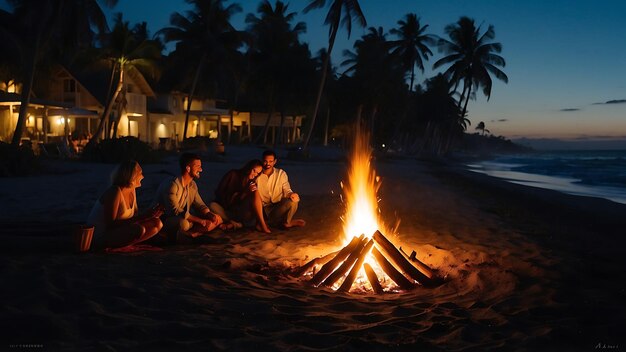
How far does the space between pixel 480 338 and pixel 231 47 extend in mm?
34978

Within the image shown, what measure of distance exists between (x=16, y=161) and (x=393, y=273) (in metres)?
12.5

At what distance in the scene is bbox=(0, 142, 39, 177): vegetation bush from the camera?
1305 cm

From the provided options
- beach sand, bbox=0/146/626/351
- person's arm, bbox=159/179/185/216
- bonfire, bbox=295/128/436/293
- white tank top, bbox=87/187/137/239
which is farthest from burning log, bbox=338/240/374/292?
white tank top, bbox=87/187/137/239

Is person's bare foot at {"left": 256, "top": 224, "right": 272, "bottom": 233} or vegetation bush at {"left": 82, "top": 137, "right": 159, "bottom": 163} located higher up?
vegetation bush at {"left": 82, "top": 137, "right": 159, "bottom": 163}

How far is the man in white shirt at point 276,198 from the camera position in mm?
7449

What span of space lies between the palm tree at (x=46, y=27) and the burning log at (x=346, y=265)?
18.9m

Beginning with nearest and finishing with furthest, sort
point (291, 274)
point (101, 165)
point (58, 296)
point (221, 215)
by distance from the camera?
point (58, 296), point (291, 274), point (221, 215), point (101, 165)

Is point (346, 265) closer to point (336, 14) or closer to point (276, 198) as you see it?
point (276, 198)

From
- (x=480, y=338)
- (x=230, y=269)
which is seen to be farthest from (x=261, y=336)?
(x=230, y=269)

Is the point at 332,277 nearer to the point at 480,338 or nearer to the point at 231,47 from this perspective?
the point at 480,338

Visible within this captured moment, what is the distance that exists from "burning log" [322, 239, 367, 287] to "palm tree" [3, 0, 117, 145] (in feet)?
62.0

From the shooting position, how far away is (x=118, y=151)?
1855 cm

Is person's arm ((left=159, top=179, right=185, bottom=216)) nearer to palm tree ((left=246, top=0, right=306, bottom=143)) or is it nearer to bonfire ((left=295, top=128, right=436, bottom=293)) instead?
bonfire ((left=295, top=128, right=436, bottom=293))

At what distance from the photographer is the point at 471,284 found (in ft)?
16.1
